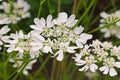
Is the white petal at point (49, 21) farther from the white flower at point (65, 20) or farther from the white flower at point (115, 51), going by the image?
the white flower at point (115, 51)

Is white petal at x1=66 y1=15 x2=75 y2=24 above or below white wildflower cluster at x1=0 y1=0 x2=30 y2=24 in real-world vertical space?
below

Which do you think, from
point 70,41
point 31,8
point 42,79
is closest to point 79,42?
point 70,41

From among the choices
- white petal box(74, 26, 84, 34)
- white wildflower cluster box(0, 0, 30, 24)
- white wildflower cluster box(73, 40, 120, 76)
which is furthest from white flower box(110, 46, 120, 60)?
white wildflower cluster box(0, 0, 30, 24)

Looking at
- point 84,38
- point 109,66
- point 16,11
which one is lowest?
point 109,66

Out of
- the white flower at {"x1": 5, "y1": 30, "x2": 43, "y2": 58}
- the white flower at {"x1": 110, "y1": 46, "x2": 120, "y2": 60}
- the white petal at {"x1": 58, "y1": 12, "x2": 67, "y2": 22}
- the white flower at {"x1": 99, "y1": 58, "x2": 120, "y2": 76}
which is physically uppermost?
the white petal at {"x1": 58, "y1": 12, "x2": 67, "y2": 22}

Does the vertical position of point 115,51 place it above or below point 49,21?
below

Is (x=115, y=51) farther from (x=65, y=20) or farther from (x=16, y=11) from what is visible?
(x=16, y=11)

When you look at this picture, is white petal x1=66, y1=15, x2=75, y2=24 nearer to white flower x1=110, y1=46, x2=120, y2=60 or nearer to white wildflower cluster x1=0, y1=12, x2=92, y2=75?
white wildflower cluster x1=0, y1=12, x2=92, y2=75

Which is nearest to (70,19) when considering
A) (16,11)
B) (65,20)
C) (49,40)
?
(65,20)
